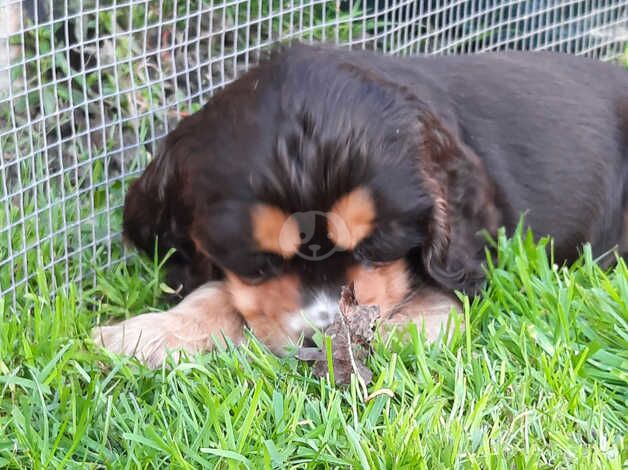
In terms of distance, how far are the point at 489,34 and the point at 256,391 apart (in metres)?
3.15

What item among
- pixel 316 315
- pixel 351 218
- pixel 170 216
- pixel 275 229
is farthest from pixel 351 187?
pixel 170 216

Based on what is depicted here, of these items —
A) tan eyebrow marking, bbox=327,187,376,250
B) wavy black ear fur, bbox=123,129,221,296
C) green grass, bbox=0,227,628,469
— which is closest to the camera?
green grass, bbox=0,227,628,469

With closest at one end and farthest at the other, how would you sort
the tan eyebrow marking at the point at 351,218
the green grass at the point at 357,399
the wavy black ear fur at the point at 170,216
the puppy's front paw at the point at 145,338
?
the green grass at the point at 357,399 → the tan eyebrow marking at the point at 351,218 → the puppy's front paw at the point at 145,338 → the wavy black ear fur at the point at 170,216

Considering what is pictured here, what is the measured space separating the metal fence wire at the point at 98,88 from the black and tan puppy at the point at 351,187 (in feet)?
0.96

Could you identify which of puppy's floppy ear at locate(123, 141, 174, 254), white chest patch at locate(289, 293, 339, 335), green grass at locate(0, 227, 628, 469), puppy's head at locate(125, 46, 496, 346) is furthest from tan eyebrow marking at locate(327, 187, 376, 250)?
puppy's floppy ear at locate(123, 141, 174, 254)

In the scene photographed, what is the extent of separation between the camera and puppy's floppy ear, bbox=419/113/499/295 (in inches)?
107

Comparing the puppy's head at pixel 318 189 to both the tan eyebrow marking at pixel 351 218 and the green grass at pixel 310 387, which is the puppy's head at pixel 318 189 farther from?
the green grass at pixel 310 387

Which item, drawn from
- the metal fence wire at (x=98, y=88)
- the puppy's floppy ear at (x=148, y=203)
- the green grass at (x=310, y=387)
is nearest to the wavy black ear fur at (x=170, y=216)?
the puppy's floppy ear at (x=148, y=203)

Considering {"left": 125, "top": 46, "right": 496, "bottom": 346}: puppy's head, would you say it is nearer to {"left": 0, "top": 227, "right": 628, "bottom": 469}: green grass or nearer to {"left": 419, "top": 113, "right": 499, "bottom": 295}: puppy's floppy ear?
{"left": 419, "top": 113, "right": 499, "bottom": 295}: puppy's floppy ear

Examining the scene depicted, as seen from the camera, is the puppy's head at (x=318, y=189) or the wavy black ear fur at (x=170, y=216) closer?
the puppy's head at (x=318, y=189)

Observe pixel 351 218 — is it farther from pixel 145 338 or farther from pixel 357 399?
pixel 145 338

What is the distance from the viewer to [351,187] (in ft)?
8.25

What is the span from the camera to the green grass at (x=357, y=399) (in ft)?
7.00

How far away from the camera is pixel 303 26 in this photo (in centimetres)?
404
